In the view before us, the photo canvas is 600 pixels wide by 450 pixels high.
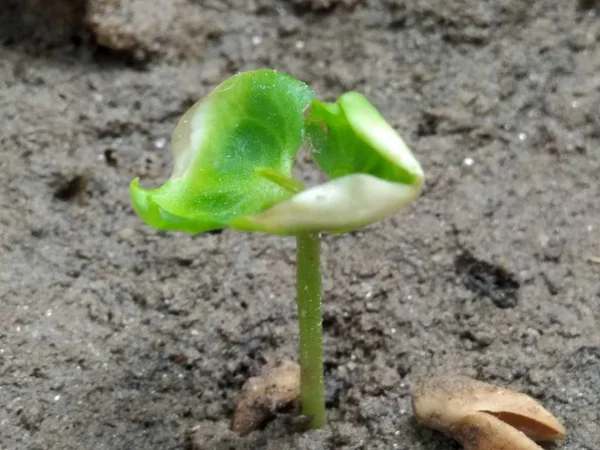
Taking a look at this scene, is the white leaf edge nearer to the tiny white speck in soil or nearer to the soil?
the soil

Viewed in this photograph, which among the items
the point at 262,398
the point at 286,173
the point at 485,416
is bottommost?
the point at 262,398

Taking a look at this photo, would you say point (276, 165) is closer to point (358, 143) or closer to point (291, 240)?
point (358, 143)

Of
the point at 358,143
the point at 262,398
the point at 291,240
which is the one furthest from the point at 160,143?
the point at 358,143

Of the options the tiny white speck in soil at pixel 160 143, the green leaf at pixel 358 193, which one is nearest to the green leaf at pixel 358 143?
the green leaf at pixel 358 193

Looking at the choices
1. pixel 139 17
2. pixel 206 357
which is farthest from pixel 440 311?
pixel 139 17

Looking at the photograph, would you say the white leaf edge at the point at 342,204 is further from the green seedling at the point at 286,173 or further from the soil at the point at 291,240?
the soil at the point at 291,240

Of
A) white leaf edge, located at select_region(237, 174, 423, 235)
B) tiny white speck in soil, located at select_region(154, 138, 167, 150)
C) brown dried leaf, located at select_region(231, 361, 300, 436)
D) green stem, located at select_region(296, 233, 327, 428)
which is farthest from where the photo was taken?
tiny white speck in soil, located at select_region(154, 138, 167, 150)

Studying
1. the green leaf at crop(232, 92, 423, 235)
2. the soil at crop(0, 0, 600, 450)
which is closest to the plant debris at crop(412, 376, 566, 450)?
the soil at crop(0, 0, 600, 450)
